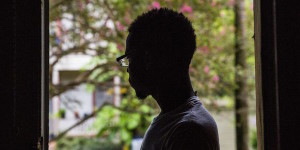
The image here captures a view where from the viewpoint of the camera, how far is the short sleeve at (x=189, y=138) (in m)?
1.17

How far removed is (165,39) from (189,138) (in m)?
0.38

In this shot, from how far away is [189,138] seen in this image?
1.19 metres

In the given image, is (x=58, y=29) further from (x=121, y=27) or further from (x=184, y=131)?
(x=184, y=131)

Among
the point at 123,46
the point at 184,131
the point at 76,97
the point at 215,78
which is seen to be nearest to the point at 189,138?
the point at 184,131

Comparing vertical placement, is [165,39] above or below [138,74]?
above

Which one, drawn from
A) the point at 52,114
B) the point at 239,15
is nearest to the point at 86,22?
the point at 239,15

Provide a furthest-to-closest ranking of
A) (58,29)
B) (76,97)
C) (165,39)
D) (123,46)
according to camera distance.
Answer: (76,97) < (58,29) < (123,46) < (165,39)

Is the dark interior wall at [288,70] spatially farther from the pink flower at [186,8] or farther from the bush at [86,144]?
the bush at [86,144]

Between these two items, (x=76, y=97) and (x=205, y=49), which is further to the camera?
(x=76, y=97)

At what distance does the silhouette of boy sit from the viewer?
1.39 m

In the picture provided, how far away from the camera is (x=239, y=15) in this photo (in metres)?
6.40
